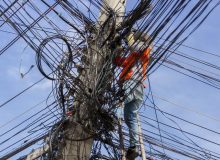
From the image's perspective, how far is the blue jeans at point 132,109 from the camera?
5040 mm

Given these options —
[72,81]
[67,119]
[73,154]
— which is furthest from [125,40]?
[73,154]

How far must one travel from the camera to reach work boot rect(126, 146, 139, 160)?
4.76 metres

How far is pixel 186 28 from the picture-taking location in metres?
3.90

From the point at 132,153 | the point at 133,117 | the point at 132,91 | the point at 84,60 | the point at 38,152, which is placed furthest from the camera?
the point at 84,60

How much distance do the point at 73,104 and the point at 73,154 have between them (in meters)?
0.80

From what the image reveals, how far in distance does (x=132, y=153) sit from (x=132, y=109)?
2.67 ft

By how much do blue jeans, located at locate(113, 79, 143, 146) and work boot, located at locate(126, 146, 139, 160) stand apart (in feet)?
0.49

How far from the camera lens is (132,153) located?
4.77m

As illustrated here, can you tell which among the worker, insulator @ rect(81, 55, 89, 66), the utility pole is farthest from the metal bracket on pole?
insulator @ rect(81, 55, 89, 66)

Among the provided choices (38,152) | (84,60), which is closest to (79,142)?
(38,152)

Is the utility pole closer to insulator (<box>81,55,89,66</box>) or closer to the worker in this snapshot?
insulator (<box>81,55,89,66</box>)

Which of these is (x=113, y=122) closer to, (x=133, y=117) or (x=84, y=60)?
(x=133, y=117)

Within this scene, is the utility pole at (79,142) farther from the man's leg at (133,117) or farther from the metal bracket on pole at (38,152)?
the man's leg at (133,117)

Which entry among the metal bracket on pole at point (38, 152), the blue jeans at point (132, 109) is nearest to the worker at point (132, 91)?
the blue jeans at point (132, 109)
